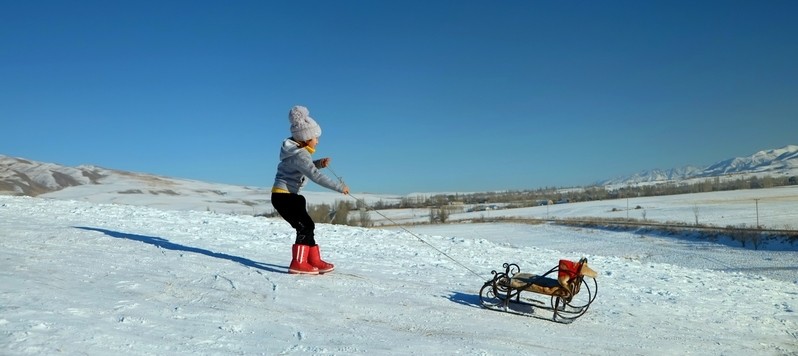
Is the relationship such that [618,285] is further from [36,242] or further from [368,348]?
[36,242]

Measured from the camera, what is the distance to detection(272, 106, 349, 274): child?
7.97m

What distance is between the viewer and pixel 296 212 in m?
8.12

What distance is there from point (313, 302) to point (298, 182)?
2.15 meters

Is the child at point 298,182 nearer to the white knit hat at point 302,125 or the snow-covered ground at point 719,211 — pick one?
the white knit hat at point 302,125

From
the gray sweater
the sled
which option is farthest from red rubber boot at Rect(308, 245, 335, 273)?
the sled

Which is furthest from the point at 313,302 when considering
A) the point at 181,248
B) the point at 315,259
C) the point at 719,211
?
the point at 719,211

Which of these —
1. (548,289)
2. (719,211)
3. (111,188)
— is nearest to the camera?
(548,289)

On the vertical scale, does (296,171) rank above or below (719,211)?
above

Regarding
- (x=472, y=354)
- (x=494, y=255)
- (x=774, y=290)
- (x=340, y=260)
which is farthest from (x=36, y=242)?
(x=774, y=290)

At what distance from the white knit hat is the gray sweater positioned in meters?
0.14

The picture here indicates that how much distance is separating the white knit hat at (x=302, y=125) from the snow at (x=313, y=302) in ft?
6.80

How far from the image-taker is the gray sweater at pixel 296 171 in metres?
7.77

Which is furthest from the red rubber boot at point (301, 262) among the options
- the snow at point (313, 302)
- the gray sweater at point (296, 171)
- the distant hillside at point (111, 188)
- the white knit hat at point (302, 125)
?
the distant hillside at point (111, 188)

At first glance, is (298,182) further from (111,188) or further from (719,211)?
(111,188)
